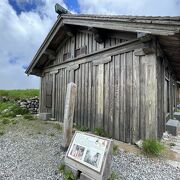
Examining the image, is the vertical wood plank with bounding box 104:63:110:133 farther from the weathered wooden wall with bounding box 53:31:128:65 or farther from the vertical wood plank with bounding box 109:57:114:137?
the weathered wooden wall with bounding box 53:31:128:65

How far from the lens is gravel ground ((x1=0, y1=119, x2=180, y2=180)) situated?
3461 mm

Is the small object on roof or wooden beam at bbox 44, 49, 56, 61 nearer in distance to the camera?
the small object on roof

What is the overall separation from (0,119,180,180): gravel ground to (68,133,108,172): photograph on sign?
0.64 metres

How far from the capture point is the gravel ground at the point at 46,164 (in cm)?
346

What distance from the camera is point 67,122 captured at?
4.46 m

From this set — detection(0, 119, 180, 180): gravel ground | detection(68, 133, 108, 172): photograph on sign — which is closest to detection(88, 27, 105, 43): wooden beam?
detection(0, 119, 180, 180): gravel ground

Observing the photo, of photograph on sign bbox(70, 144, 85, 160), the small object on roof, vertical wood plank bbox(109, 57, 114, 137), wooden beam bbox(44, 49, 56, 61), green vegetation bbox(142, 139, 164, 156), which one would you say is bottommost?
green vegetation bbox(142, 139, 164, 156)

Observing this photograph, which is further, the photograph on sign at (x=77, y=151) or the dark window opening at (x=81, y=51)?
the dark window opening at (x=81, y=51)

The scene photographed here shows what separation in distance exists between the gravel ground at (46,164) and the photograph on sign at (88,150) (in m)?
0.64

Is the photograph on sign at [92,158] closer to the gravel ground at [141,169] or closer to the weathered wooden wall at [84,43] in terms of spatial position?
the gravel ground at [141,169]

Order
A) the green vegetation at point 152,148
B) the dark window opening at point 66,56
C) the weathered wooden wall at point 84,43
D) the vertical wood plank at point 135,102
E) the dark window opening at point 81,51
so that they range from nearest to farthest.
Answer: the green vegetation at point 152,148 → the vertical wood plank at point 135,102 → the weathered wooden wall at point 84,43 → the dark window opening at point 81,51 → the dark window opening at point 66,56

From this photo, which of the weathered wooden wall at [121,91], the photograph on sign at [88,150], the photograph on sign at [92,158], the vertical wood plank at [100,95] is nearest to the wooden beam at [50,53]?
the weathered wooden wall at [121,91]

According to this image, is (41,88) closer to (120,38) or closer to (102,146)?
(120,38)

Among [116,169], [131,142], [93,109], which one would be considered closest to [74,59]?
[93,109]
